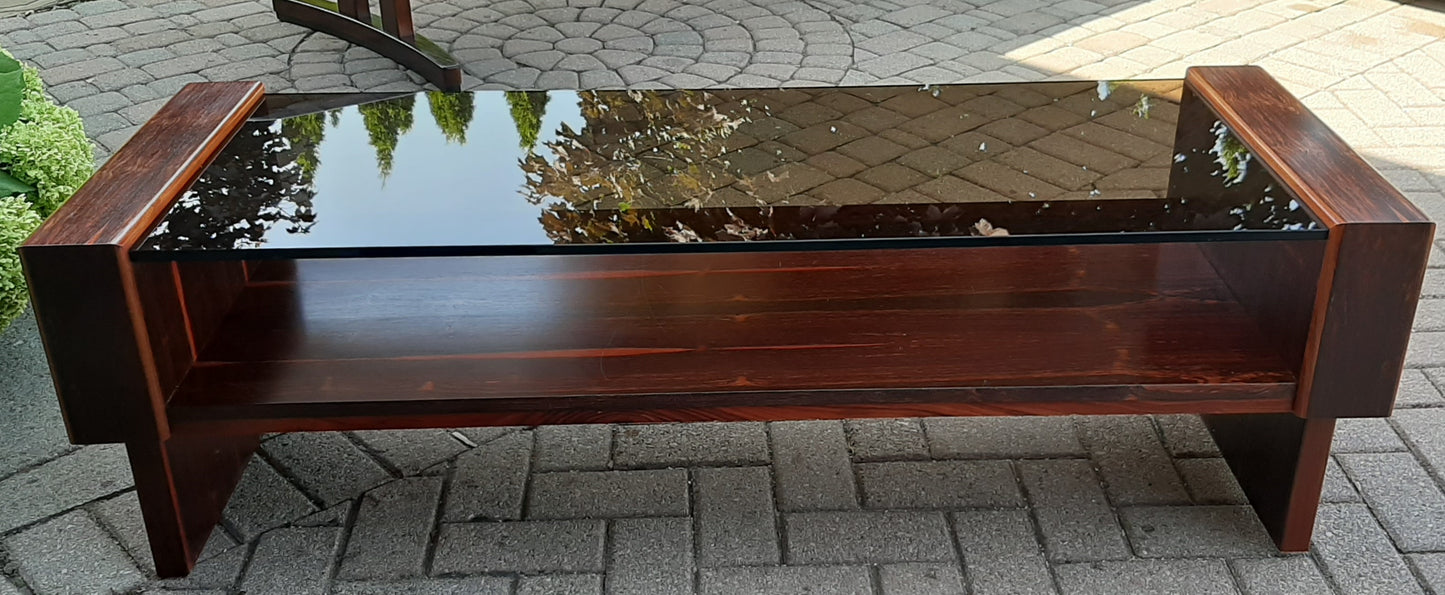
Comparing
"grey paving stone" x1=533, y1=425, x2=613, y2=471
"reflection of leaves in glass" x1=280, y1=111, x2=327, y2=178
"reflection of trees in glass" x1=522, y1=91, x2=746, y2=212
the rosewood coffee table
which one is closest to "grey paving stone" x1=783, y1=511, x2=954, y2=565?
the rosewood coffee table

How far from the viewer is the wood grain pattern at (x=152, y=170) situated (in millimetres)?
Result: 1957

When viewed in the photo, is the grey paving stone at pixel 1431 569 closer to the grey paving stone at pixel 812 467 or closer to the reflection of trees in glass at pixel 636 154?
the grey paving stone at pixel 812 467

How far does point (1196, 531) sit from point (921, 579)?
56 cm

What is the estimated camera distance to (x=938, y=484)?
8.23ft

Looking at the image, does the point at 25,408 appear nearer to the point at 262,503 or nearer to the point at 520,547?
the point at 262,503

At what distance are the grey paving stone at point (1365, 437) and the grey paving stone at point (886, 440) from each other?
875mm

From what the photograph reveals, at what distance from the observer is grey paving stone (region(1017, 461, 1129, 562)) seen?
7.54ft

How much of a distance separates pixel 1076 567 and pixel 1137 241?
0.67 meters

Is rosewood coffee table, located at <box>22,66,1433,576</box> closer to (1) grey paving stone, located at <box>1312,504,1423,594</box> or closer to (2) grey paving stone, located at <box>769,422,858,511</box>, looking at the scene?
(1) grey paving stone, located at <box>1312,504,1423,594</box>

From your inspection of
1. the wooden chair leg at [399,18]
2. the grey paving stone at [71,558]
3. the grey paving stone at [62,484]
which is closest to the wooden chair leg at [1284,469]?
the grey paving stone at [71,558]

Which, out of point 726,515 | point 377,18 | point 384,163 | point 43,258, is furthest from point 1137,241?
point 377,18

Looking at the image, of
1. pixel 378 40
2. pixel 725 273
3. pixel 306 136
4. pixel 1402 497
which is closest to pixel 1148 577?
pixel 1402 497

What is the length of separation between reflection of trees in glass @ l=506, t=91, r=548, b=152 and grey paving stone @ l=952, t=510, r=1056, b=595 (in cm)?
118

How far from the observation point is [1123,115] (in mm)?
2637
